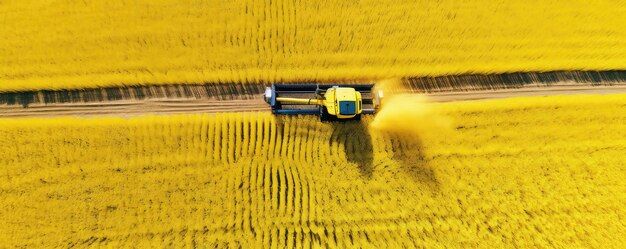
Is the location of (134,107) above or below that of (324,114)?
above

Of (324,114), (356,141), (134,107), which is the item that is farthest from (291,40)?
(134,107)

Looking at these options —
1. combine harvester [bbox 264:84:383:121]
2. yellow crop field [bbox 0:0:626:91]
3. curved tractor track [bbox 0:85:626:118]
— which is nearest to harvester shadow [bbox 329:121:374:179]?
combine harvester [bbox 264:84:383:121]

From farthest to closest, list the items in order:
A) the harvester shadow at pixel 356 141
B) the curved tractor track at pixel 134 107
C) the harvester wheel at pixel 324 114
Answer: the harvester shadow at pixel 356 141 < the curved tractor track at pixel 134 107 < the harvester wheel at pixel 324 114

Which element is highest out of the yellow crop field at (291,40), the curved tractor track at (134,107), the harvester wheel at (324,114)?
the yellow crop field at (291,40)

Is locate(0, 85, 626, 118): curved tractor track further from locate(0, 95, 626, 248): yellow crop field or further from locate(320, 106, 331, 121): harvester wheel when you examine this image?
locate(320, 106, 331, 121): harvester wheel

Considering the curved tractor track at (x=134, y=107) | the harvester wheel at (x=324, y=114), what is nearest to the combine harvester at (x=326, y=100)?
the harvester wheel at (x=324, y=114)

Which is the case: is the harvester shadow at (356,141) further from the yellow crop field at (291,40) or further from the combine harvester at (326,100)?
the yellow crop field at (291,40)

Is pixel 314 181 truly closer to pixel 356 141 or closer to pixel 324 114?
pixel 356 141
